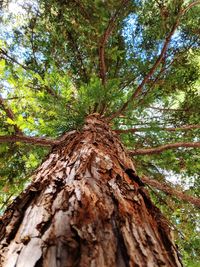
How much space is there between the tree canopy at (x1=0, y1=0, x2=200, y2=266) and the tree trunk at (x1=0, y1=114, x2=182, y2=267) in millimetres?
2027

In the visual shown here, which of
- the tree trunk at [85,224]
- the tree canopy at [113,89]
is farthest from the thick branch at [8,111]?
the tree trunk at [85,224]

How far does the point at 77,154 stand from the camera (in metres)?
2.67

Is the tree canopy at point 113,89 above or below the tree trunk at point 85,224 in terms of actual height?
above

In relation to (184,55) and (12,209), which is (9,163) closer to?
(12,209)

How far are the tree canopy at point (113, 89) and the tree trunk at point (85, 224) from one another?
2027 millimetres

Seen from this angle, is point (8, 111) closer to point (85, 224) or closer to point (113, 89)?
point (113, 89)

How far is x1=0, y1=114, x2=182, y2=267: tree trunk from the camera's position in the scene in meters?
1.20

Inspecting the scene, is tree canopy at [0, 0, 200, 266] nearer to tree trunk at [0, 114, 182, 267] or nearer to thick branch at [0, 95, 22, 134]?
thick branch at [0, 95, 22, 134]

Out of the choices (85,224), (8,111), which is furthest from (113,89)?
(85,224)

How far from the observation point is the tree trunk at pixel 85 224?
120 cm

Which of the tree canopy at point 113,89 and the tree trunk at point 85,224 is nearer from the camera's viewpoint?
the tree trunk at point 85,224

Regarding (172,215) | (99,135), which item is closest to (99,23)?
(99,135)

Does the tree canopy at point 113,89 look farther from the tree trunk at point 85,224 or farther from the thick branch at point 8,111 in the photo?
the tree trunk at point 85,224

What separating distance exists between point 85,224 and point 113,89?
3903mm
